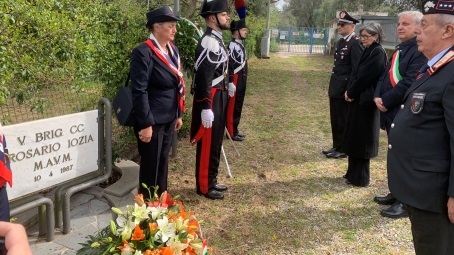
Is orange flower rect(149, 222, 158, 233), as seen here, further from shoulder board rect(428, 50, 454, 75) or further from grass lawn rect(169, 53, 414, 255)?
shoulder board rect(428, 50, 454, 75)

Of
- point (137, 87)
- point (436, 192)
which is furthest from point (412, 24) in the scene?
point (137, 87)

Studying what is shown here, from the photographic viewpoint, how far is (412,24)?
3.80 meters

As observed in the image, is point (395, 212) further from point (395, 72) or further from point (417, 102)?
point (417, 102)

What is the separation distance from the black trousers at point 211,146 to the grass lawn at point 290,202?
9.3 inches

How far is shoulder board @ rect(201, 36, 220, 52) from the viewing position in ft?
12.8

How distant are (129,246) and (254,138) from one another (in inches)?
206

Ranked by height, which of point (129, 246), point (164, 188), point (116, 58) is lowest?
point (164, 188)

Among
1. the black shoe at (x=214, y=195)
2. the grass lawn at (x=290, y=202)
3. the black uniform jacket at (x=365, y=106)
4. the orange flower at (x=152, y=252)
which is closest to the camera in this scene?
the orange flower at (x=152, y=252)

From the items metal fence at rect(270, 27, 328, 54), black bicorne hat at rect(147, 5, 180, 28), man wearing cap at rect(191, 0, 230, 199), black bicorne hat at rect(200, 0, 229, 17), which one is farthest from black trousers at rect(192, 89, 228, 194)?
metal fence at rect(270, 27, 328, 54)

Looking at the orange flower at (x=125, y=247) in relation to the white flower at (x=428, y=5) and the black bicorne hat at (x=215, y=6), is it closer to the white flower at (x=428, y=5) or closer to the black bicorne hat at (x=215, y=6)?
the white flower at (x=428, y=5)

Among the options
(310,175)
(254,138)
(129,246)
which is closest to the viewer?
(129,246)

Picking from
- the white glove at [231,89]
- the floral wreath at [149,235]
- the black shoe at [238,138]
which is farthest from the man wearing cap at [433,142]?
the black shoe at [238,138]

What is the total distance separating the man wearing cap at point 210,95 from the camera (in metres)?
3.93

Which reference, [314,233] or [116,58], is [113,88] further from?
[314,233]
